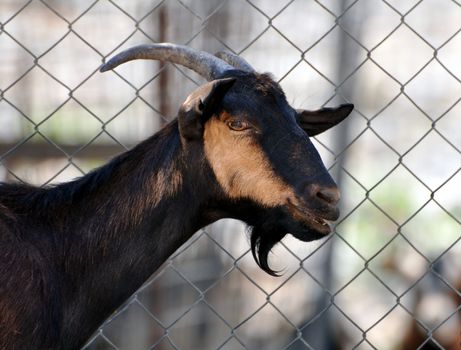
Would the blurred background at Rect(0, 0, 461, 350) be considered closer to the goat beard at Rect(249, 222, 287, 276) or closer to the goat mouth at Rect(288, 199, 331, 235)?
the goat beard at Rect(249, 222, 287, 276)

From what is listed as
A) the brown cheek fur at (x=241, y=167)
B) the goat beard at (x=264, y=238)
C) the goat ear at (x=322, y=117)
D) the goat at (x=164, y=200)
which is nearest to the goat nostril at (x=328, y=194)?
the goat at (x=164, y=200)

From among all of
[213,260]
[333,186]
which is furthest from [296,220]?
[213,260]

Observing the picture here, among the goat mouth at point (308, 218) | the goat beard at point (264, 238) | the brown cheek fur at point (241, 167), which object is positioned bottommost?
the goat beard at point (264, 238)

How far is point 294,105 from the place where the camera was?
804cm

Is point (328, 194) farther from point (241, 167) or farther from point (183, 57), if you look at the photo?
point (183, 57)

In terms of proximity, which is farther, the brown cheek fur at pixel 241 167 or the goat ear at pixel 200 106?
the brown cheek fur at pixel 241 167

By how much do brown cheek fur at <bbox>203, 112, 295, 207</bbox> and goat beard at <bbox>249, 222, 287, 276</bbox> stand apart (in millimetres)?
130

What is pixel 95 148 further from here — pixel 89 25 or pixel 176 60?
pixel 176 60

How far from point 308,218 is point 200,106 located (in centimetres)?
60

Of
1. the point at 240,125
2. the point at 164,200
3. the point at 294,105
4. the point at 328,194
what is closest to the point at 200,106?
the point at 240,125

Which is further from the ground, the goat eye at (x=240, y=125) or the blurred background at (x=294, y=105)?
the goat eye at (x=240, y=125)

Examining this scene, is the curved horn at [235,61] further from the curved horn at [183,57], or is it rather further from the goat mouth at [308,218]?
the goat mouth at [308,218]

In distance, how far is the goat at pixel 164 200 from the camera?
4.04m

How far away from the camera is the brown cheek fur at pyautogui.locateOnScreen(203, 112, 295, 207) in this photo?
4086 millimetres
